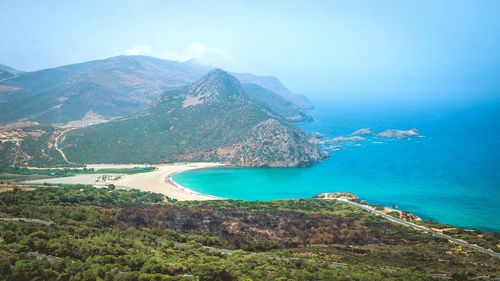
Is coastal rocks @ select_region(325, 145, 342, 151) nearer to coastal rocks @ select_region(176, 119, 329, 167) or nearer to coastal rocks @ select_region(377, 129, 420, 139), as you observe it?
coastal rocks @ select_region(176, 119, 329, 167)

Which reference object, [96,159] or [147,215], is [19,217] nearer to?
[147,215]

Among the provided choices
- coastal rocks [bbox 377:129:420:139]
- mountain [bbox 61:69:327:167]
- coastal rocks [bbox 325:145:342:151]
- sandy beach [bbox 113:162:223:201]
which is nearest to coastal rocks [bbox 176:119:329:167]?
mountain [bbox 61:69:327:167]

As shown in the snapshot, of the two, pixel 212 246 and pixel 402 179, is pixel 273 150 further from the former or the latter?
pixel 212 246

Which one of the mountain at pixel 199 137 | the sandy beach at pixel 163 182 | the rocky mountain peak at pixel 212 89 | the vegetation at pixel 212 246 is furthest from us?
the rocky mountain peak at pixel 212 89

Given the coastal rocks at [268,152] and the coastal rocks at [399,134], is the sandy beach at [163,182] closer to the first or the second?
the coastal rocks at [268,152]

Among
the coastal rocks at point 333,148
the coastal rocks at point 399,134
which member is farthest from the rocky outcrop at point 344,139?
the coastal rocks at point 399,134

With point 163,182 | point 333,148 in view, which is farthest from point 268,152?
point 163,182
